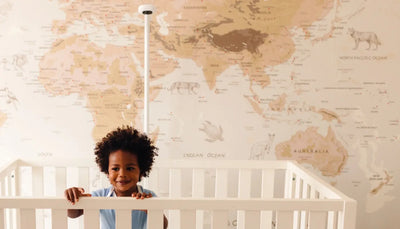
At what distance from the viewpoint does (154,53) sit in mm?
1592

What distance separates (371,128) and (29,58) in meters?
1.73

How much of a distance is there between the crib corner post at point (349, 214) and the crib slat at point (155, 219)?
1.73 ft

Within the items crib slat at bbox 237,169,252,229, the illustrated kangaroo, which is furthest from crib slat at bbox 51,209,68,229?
the illustrated kangaroo

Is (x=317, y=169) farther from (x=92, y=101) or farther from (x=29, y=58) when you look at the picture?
(x=29, y=58)

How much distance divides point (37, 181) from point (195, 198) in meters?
0.90

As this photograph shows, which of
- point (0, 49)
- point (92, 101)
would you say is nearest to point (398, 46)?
point (92, 101)

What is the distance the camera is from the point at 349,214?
0.95 meters

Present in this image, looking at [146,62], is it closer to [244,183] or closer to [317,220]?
[244,183]

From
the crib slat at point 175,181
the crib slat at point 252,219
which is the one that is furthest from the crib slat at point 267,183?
the crib slat at point 252,219

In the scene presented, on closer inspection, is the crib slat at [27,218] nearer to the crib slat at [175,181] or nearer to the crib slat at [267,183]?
the crib slat at [175,181]

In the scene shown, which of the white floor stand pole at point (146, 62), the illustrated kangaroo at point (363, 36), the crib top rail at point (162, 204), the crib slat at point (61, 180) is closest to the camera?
the crib top rail at point (162, 204)

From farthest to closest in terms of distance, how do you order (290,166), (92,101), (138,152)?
1. (92,101)
2. (290,166)
3. (138,152)

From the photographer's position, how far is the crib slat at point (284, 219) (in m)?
0.95

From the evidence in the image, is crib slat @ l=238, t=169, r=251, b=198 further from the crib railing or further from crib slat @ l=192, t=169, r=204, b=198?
the crib railing
